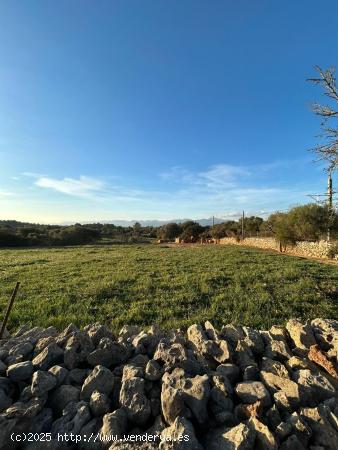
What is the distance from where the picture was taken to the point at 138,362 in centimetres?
301

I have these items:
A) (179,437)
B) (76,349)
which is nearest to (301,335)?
(179,437)

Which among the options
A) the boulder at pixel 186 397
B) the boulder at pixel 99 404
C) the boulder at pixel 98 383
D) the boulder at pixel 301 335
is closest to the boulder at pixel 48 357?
the boulder at pixel 98 383

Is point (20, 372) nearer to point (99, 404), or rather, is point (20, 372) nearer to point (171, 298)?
point (99, 404)

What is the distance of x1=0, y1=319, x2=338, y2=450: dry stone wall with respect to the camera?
2085 mm

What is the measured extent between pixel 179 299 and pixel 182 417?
5171mm

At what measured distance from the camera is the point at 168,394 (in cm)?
230

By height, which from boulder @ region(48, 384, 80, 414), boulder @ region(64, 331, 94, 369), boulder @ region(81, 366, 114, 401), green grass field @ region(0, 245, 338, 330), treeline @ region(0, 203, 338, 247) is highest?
treeline @ region(0, 203, 338, 247)

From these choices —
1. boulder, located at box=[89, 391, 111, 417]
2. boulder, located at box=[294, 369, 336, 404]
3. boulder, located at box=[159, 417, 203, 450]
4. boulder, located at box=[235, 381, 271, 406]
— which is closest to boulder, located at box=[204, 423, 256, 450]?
boulder, located at box=[159, 417, 203, 450]

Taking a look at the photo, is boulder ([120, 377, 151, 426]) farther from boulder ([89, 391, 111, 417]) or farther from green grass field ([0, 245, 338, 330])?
green grass field ([0, 245, 338, 330])

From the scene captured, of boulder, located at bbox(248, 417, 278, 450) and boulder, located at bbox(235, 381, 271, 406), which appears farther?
boulder, located at bbox(235, 381, 271, 406)

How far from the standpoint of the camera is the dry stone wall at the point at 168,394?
6.84ft

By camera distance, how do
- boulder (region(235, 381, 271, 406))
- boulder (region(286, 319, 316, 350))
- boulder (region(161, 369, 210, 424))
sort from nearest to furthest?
boulder (region(161, 369, 210, 424))
boulder (region(235, 381, 271, 406))
boulder (region(286, 319, 316, 350))

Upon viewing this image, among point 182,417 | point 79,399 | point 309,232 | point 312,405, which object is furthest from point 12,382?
point 309,232

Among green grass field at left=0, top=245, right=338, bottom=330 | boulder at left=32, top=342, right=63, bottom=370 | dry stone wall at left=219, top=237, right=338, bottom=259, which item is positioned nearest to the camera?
boulder at left=32, top=342, right=63, bottom=370
